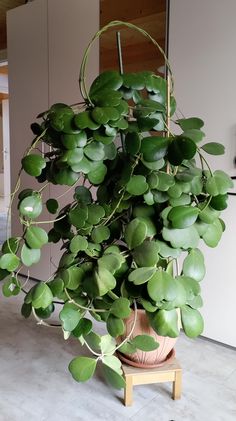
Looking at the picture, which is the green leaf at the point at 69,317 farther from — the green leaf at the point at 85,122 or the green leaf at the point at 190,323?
the green leaf at the point at 85,122

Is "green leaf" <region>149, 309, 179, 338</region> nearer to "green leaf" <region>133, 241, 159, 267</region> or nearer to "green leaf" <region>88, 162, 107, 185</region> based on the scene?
"green leaf" <region>133, 241, 159, 267</region>

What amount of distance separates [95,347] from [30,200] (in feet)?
2.17

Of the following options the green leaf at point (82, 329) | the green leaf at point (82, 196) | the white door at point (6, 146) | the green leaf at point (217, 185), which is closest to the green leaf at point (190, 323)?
the green leaf at point (82, 329)

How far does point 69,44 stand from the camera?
2.88 metres

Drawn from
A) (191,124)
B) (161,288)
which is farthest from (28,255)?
(191,124)

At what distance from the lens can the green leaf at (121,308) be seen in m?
1.40

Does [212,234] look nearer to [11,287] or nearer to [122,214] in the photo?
[122,214]

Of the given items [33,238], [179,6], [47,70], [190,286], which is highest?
[179,6]

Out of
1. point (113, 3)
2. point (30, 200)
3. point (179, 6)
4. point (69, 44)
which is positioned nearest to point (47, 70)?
point (69, 44)

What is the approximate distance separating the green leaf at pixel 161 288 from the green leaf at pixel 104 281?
0.45ft

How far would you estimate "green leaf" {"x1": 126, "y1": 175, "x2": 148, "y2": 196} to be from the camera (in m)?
1.38

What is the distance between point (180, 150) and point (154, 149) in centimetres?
10

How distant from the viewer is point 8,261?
1426 millimetres

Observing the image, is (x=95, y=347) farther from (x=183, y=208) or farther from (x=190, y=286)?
(x=183, y=208)
